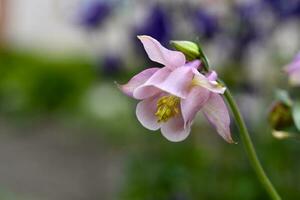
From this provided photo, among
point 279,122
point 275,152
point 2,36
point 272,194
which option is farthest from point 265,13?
point 2,36

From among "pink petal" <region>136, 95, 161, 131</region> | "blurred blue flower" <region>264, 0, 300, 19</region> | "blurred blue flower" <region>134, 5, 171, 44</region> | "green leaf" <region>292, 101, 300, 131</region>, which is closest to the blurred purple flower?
"blurred blue flower" <region>134, 5, 171, 44</region>

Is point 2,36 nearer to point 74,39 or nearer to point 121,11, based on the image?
point 74,39

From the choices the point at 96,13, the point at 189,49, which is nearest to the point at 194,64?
the point at 189,49

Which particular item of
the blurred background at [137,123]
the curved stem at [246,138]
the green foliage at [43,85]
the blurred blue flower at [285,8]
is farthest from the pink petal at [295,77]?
the green foliage at [43,85]

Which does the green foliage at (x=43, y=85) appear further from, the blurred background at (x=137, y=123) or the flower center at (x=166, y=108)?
the flower center at (x=166, y=108)

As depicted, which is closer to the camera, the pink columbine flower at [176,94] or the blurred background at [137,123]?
the pink columbine flower at [176,94]

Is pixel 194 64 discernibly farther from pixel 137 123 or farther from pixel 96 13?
pixel 137 123

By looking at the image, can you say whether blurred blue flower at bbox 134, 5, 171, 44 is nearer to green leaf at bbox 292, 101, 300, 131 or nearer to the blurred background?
the blurred background
